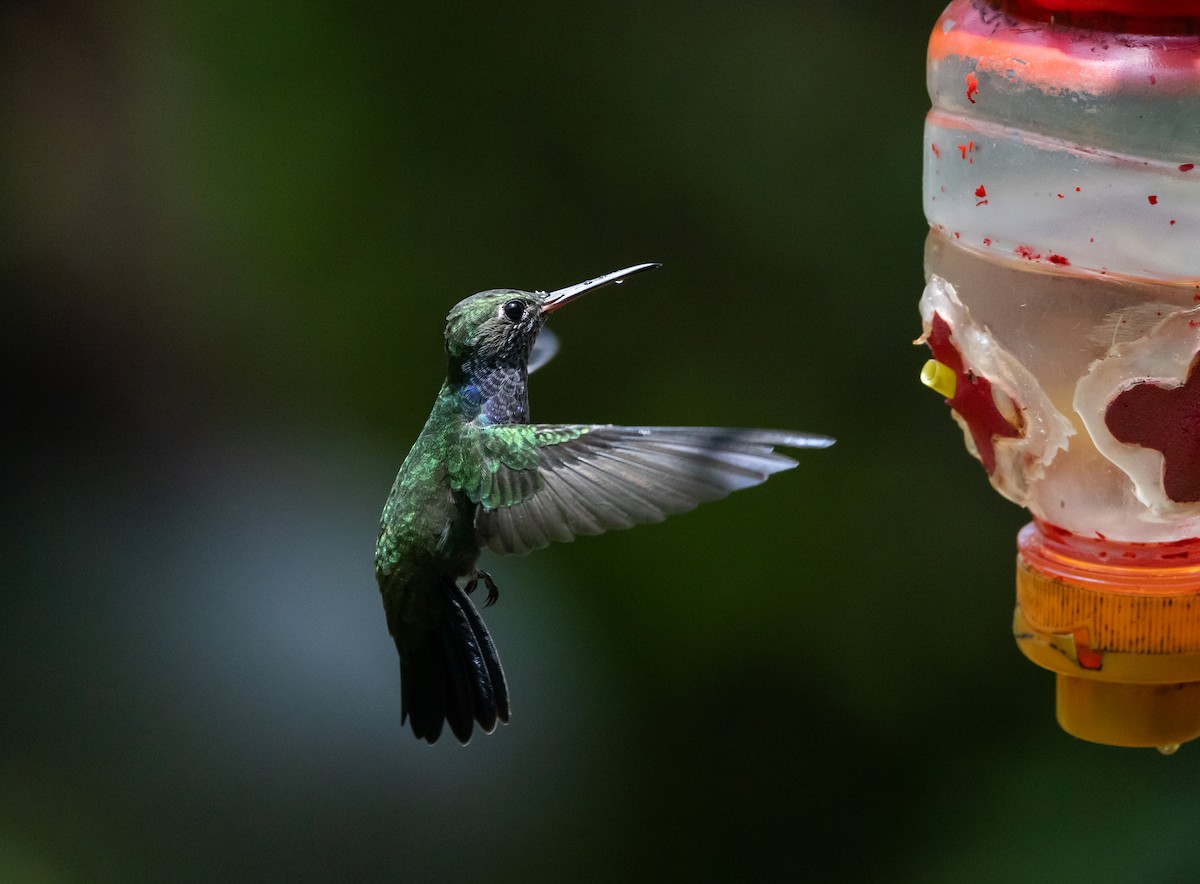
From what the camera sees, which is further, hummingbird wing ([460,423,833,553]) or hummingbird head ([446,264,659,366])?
hummingbird head ([446,264,659,366])

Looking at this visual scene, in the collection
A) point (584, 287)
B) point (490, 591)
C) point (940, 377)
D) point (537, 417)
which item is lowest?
point (537, 417)

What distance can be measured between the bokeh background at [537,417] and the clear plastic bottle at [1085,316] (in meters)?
1.67

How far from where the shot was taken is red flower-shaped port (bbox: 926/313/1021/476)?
Answer: 153cm

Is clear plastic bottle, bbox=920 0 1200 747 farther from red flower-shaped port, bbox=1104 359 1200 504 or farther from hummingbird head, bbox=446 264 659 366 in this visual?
hummingbird head, bbox=446 264 659 366

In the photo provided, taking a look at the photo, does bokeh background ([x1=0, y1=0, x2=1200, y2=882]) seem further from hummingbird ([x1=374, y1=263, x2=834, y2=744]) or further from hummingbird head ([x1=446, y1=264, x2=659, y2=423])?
hummingbird head ([x1=446, y1=264, x2=659, y2=423])

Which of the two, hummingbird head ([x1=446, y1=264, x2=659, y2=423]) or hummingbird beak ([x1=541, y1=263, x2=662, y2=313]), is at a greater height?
hummingbird beak ([x1=541, y1=263, x2=662, y2=313])

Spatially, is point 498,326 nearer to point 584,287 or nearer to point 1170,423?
point 584,287

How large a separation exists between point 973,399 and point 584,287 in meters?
0.43

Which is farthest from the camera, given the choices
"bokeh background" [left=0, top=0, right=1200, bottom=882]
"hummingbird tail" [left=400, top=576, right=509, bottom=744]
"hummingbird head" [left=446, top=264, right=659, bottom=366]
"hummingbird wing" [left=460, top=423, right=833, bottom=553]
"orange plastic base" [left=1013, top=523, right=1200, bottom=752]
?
"bokeh background" [left=0, top=0, right=1200, bottom=882]

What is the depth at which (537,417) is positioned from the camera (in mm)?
3404

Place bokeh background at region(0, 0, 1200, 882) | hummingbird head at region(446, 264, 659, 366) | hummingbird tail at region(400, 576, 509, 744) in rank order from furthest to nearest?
bokeh background at region(0, 0, 1200, 882) → hummingbird tail at region(400, 576, 509, 744) → hummingbird head at region(446, 264, 659, 366)

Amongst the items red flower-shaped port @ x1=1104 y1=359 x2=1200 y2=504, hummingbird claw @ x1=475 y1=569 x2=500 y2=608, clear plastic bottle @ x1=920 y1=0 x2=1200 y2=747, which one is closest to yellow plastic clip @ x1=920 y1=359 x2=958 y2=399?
clear plastic bottle @ x1=920 y1=0 x2=1200 y2=747

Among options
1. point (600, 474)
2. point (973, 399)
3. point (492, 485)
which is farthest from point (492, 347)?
point (973, 399)

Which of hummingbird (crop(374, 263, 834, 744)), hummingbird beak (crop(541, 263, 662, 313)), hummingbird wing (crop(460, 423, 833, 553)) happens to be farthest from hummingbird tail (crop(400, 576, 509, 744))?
hummingbird beak (crop(541, 263, 662, 313))
